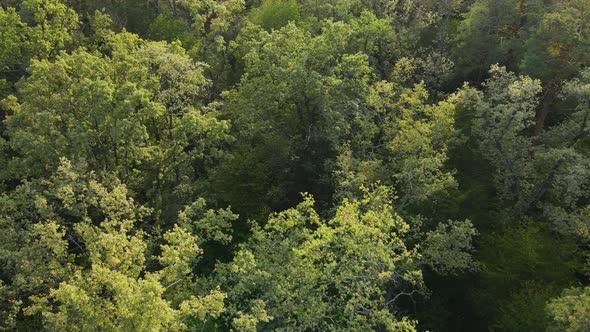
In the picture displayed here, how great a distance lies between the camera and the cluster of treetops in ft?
83.4

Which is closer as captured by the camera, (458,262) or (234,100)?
(458,262)

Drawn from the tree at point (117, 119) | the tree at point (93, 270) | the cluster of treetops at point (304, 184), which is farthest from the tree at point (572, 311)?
the tree at point (117, 119)

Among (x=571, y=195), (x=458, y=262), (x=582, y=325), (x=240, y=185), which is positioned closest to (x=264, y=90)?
(x=240, y=185)

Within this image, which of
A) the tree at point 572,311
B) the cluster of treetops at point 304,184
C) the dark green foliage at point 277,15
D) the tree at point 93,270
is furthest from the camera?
the dark green foliage at point 277,15

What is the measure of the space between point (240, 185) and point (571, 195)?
2248 cm

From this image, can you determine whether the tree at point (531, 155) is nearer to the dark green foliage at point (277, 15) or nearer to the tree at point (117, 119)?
the tree at point (117, 119)

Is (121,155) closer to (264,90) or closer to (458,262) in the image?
(264,90)

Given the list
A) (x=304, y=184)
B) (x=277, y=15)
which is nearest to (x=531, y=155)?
(x=304, y=184)

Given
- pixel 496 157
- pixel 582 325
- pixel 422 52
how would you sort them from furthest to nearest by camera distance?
pixel 422 52
pixel 496 157
pixel 582 325

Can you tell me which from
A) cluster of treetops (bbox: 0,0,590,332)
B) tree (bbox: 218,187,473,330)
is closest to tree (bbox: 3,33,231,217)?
cluster of treetops (bbox: 0,0,590,332)

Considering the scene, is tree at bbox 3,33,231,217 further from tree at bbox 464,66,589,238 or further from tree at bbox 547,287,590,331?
tree at bbox 547,287,590,331

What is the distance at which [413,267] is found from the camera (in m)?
30.1

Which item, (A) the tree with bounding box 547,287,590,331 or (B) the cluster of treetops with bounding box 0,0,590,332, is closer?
(A) the tree with bounding box 547,287,590,331

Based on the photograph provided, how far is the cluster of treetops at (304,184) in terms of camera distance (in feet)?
83.4
